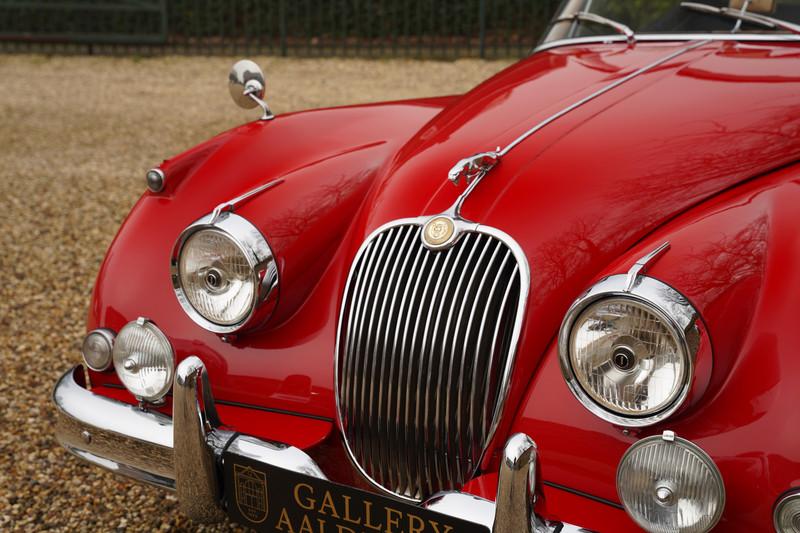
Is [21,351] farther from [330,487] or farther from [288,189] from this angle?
[330,487]

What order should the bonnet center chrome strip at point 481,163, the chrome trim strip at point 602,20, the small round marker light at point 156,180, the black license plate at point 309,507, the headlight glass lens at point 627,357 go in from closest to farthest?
the headlight glass lens at point 627,357
the black license plate at point 309,507
the bonnet center chrome strip at point 481,163
the small round marker light at point 156,180
the chrome trim strip at point 602,20

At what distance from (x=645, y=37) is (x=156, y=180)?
164cm

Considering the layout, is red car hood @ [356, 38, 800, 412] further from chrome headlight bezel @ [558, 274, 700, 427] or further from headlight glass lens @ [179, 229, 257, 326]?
headlight glass lens @ [179, 229, 257, 326]

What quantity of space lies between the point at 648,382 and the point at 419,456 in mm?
598

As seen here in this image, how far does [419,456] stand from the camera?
2084mm

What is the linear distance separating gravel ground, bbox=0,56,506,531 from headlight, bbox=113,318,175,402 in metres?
0.72

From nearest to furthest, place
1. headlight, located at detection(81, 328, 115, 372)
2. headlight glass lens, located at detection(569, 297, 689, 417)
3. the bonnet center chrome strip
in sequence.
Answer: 1. headlight glass lens, located at detection(569, 297, 689, 417)
2. the bonnet center chrome strip
3. headlight, located at detection(81, 328, 115, 372)

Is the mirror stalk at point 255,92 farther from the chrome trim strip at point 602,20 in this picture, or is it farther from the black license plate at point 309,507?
the black license plate at point 309,507

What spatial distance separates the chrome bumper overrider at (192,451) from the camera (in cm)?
172

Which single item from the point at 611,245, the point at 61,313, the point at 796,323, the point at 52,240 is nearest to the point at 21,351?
the point at 61,313

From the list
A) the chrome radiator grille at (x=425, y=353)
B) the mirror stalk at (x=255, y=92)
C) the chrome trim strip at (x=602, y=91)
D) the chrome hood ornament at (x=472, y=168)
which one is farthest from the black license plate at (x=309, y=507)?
the mirror stalk at (x=255, y=92)

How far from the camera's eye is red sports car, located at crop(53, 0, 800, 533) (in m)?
1.72

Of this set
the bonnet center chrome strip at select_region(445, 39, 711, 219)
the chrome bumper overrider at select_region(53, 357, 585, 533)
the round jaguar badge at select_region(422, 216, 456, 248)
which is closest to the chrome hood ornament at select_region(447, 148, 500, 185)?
the bonnet center chrome strip at select_region(445, 39, 711, 219)

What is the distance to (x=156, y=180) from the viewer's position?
2684 mm
